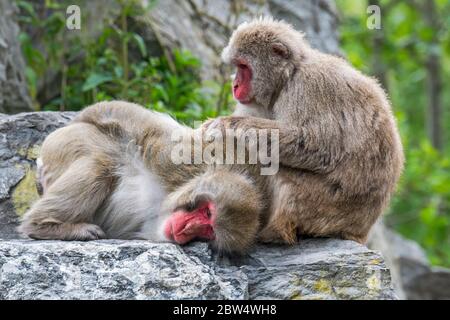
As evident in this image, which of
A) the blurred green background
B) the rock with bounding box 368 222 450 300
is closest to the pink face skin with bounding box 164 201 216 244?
the blurred green background

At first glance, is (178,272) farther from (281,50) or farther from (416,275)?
(416,275)

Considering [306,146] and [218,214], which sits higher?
[306,146]

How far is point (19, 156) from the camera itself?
5.46 m

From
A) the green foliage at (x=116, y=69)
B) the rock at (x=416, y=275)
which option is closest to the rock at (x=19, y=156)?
the green foliage at (x=116, y=69)

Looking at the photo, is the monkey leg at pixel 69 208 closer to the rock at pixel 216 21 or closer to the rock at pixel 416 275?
the rock at pixel 216 21

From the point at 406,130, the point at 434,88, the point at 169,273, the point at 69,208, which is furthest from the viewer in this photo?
the point at 406,130

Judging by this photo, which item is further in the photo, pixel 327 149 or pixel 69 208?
pixel 327 149

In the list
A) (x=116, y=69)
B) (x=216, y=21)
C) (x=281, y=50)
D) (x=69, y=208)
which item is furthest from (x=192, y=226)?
(x=216, y=21)

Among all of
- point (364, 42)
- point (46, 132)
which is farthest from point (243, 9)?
point (364, 42)

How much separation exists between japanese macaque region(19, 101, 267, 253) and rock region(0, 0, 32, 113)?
8.22ft

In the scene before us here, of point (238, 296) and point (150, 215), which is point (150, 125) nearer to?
point (150, 215)

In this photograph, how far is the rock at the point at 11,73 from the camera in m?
Result: 7.12

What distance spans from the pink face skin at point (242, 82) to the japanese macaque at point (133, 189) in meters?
0.50

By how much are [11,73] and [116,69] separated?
966mm
